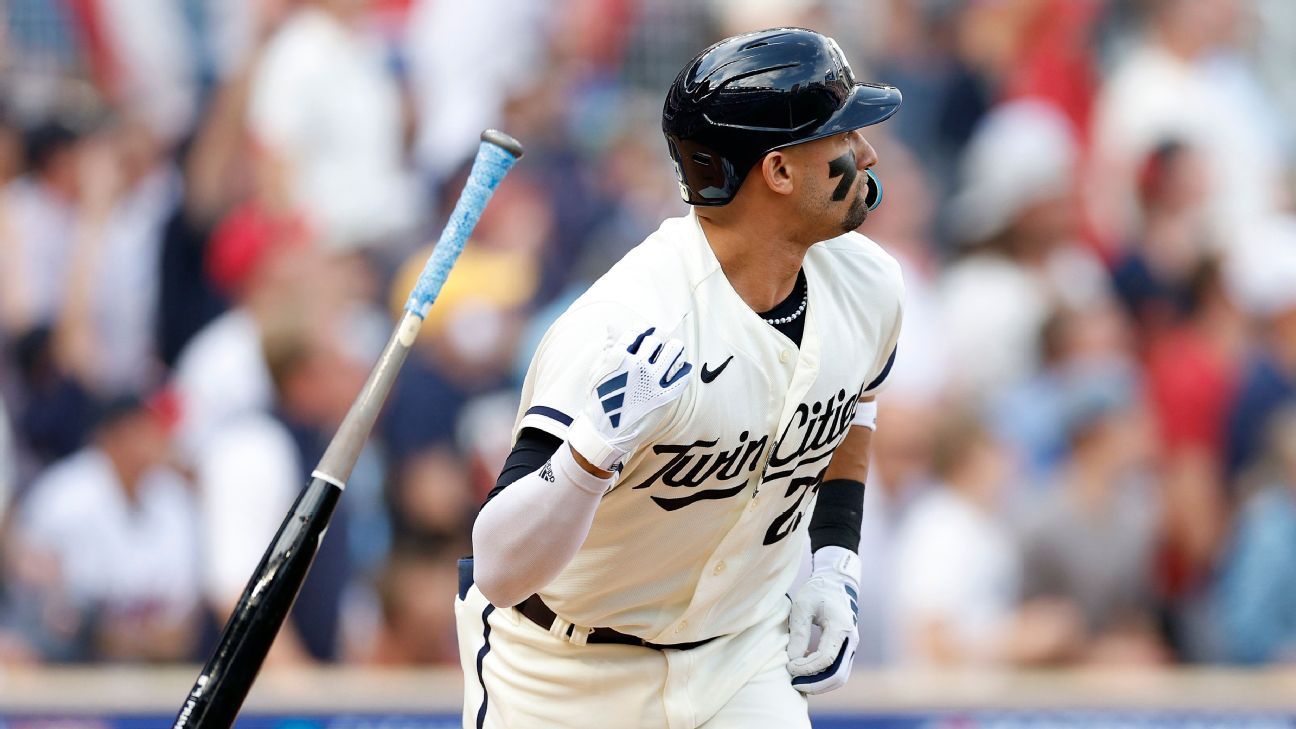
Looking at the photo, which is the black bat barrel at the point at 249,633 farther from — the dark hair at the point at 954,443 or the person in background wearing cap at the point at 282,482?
the dark hair at the point at 954,443

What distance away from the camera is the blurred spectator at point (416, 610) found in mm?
6395

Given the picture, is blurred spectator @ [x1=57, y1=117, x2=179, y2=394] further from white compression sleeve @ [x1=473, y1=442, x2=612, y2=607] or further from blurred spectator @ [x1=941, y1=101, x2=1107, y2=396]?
white compression sleeve @ [x1=473, y1=442, x2=612, y2=607]

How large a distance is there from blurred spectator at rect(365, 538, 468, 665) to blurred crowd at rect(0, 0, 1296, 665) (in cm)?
1

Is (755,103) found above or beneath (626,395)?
above

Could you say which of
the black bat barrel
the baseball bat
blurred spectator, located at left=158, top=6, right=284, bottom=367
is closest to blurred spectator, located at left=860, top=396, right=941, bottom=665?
blurred spectator, located at left=158, top=6, right=284, bottom=367

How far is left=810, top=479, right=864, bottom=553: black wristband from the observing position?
378 centimetres

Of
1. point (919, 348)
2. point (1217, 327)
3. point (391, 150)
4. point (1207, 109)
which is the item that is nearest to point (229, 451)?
point (391, 150)

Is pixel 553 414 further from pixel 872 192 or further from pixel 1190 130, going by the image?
pixel 1190 130

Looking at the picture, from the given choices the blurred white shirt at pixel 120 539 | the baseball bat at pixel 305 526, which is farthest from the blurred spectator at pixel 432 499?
the baseball bat at pixel 305 526

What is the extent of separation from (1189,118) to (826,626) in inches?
221

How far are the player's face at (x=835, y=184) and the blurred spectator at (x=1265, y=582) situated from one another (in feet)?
13.3

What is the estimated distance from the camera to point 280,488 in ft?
20.5

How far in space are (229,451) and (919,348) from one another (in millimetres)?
2780

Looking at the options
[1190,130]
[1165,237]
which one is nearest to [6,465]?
[1165,237]
